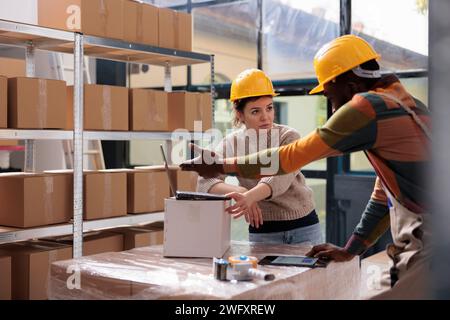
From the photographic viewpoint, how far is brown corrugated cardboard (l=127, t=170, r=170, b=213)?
3809mm

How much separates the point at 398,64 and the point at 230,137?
1976 mm

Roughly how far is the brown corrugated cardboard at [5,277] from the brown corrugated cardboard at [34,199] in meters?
0.20

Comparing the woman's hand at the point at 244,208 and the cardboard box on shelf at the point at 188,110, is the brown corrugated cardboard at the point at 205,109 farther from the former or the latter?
the woman's hand at the point at 244,208

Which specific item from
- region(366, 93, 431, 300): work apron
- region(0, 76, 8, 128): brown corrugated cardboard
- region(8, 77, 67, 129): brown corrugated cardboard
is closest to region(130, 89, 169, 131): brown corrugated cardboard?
region(8, 77, 67, 129): brown corrugated cardboard

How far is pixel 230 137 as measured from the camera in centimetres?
292

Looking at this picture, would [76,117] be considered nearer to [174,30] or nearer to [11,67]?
[174,30]

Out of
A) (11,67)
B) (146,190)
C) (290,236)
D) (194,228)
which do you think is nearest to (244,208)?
(194,228)

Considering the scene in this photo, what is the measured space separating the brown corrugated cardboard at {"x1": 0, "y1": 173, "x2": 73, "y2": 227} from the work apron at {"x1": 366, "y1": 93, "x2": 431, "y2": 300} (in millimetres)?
2099

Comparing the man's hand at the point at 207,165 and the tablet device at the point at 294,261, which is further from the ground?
the man's hand at the point at 207,165

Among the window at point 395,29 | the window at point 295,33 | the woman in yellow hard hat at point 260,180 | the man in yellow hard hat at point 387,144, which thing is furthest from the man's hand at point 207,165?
the window at point 295,33

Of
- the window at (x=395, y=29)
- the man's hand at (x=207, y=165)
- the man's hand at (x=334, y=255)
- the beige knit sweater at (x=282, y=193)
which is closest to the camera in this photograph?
the man's hand at (x=207, y=165)

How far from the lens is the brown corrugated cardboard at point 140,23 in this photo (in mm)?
3781

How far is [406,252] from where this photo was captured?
5.70 ft

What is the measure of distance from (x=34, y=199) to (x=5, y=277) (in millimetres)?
445
